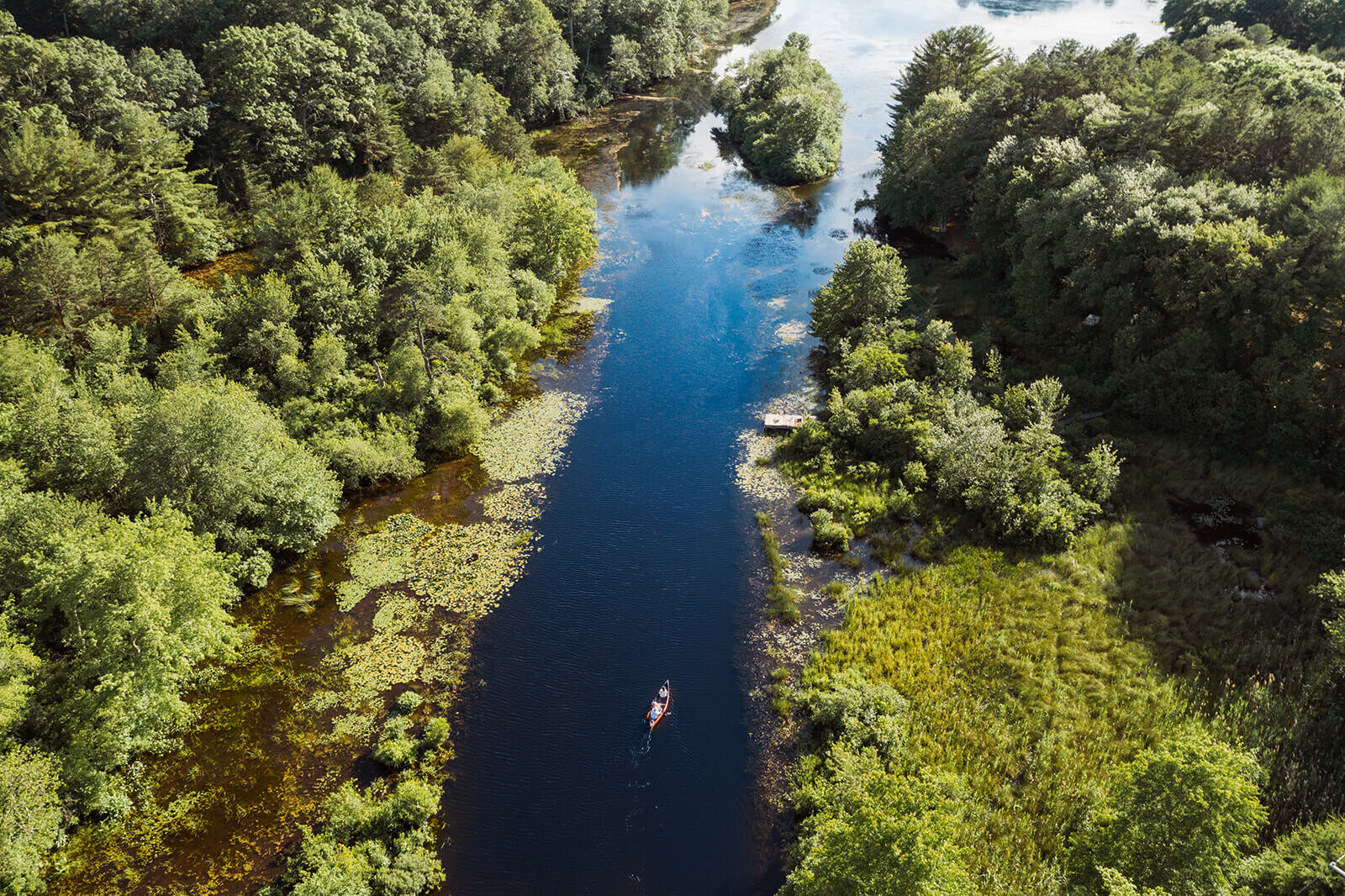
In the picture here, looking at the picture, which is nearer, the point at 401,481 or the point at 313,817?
the point at 313,817

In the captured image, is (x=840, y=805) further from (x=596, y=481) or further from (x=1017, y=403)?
(x=1017, y=403)

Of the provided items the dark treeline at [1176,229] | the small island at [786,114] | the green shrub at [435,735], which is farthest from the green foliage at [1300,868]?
the small island at [786,114]

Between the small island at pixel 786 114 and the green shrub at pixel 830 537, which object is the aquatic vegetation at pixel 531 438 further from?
the small island at pixel 786 114

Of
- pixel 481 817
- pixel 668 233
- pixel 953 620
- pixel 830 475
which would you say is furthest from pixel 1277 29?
pixel 481 817

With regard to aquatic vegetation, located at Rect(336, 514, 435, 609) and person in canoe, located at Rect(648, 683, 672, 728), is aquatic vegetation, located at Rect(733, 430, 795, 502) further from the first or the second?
aquatic vegetation, located at Rect(336, 514, 435, 609)

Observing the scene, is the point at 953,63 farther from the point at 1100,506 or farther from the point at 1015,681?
the point at 1015,681

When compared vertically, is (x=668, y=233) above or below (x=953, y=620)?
above

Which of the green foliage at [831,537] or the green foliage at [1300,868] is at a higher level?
the green foliage at [1300,868]

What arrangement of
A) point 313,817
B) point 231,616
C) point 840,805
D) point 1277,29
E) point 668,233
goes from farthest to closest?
point 1277,29, point 668,233, point 231,616, point 313,817, point 840,805
